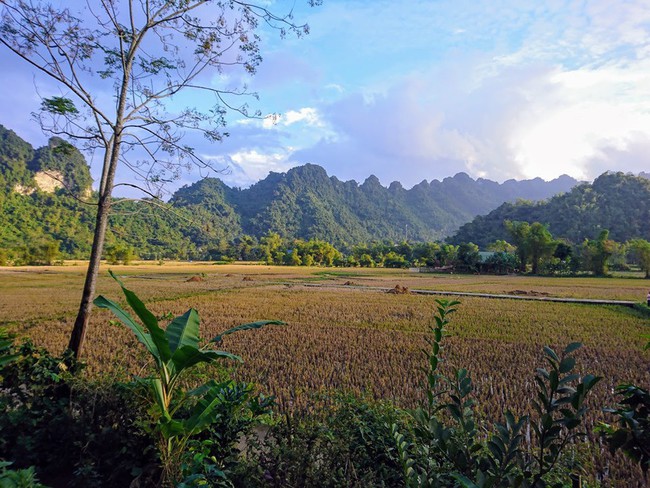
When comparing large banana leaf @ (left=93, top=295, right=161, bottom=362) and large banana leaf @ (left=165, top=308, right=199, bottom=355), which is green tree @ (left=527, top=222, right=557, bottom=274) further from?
large banana leaf @ (left=93, top=295, right=161, bottom=362)

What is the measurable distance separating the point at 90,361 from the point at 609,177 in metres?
119

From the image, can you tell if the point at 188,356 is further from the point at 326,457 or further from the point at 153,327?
the point at 326,457

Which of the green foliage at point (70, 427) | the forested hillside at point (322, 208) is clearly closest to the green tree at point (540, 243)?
the forested hillside at point (322, 208)

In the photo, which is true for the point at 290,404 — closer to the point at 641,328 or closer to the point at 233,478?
the point at 233,478

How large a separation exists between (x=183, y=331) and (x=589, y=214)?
9982cm

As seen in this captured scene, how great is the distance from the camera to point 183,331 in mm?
3385

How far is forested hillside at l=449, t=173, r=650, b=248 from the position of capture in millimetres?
77812

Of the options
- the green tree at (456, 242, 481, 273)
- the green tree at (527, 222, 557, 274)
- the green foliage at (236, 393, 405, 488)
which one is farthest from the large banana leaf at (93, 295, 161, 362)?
the green tree at (527, 222, 557, 274)

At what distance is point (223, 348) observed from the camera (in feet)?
29.7

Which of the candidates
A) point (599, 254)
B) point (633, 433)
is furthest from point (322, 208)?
point (633, 433)

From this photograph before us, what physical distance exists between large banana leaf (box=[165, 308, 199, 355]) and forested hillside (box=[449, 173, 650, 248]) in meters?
85.9

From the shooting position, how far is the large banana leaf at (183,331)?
328cm

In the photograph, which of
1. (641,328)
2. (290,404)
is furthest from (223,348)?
(641,328)

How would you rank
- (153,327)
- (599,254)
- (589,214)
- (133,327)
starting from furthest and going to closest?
(589,214)
(599,254)
(133,327)
(153,327)
